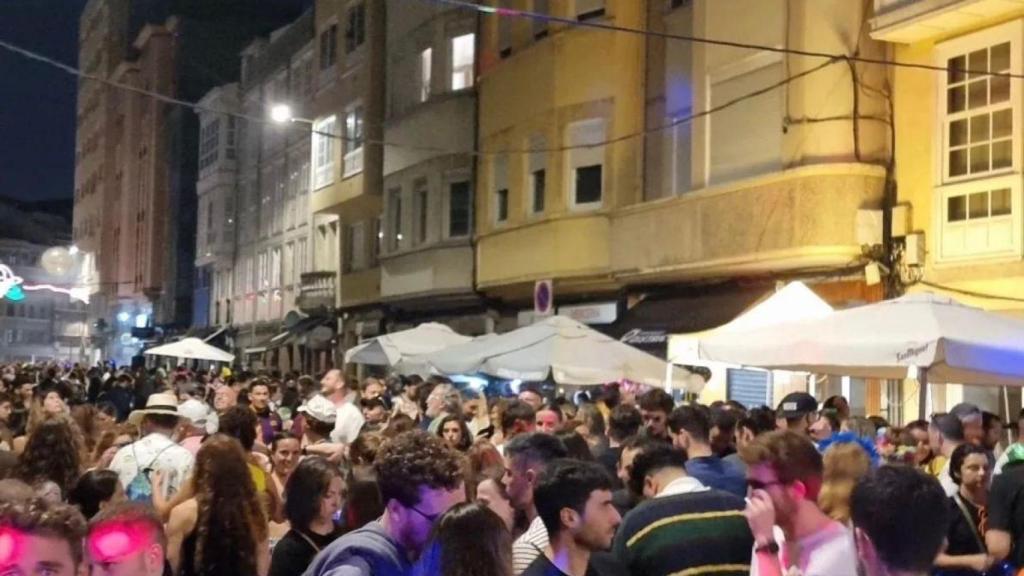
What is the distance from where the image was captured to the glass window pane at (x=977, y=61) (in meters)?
15.1

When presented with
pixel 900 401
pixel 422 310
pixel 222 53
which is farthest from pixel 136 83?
pixel 900 401

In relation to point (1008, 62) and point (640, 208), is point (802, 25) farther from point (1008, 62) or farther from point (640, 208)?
point (640, 208)

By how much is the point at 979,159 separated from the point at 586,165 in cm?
818

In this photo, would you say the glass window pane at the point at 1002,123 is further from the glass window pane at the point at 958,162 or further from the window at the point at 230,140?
the window at the point at 230,140

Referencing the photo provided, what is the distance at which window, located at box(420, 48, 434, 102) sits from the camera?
29.7 m

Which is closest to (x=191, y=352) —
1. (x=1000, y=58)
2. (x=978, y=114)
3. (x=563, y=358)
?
(x=563, y=358)

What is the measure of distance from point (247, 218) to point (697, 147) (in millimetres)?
36108

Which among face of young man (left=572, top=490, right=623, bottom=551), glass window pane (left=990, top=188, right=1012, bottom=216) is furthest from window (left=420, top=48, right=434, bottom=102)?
face of young man (left=572, top=490, right=623, bottom=551)

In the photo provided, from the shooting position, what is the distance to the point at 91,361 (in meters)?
85.9

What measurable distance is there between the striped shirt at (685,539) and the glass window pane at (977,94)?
1159 centimetres

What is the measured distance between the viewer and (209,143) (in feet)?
190

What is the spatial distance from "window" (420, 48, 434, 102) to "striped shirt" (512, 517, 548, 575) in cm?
2448

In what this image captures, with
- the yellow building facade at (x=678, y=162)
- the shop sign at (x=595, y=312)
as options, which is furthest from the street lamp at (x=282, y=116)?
the shop sign at (x=595, y=312)

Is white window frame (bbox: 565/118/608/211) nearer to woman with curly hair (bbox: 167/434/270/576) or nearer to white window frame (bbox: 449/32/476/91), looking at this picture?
white window frame (bbox: 449/32/476/91)
